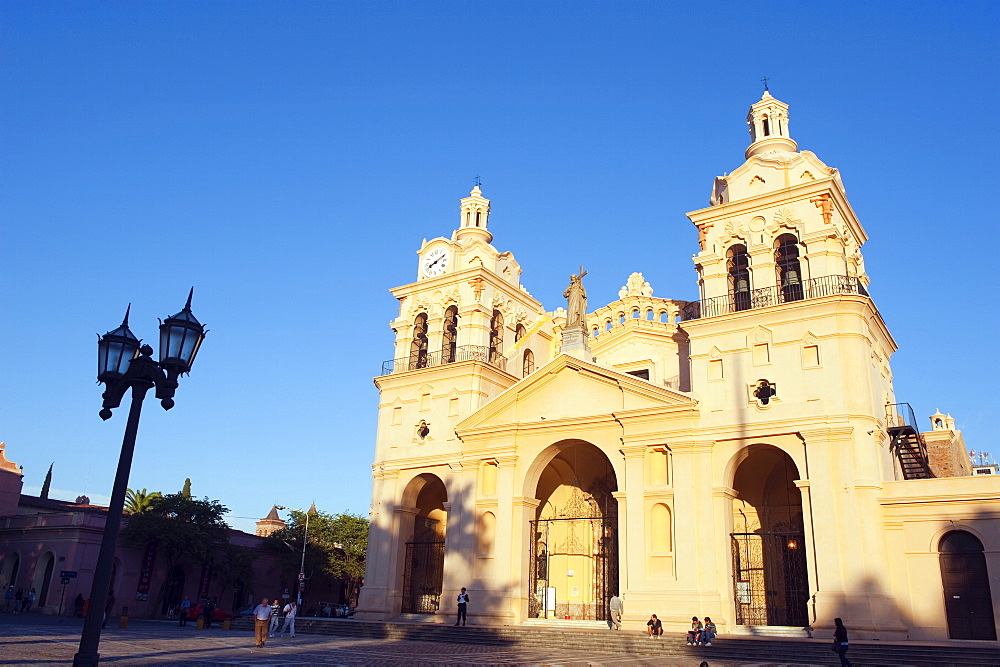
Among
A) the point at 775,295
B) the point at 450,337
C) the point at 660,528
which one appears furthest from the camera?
the point at 450,337

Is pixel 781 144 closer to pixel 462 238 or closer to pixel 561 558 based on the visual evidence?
pixel 462 238

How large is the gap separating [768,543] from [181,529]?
2498cm

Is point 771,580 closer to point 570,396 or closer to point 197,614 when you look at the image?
point 570,396

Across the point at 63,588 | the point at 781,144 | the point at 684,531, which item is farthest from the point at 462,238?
the point at 63,588

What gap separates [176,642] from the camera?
64.2 feet

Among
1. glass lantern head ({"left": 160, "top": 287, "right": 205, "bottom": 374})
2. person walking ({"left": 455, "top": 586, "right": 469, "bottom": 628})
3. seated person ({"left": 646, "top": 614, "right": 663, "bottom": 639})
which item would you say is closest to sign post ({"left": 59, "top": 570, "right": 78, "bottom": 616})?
person walking ({"left": 455, "top": 586, "right": 469, "bottom": 628})

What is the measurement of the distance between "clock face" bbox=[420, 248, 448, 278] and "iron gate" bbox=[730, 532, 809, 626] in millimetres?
15919

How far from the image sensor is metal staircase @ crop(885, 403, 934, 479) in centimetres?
2486

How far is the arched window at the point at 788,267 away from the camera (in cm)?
2586

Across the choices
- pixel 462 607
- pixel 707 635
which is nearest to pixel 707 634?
pixel 707 635

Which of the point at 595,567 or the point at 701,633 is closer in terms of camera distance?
the point at 701,633

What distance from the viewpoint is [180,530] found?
35.6 m

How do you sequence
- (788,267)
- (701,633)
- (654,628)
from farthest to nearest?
(788,267)
(654,628)
(701,633)

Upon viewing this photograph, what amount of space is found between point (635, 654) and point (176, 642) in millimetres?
11360
